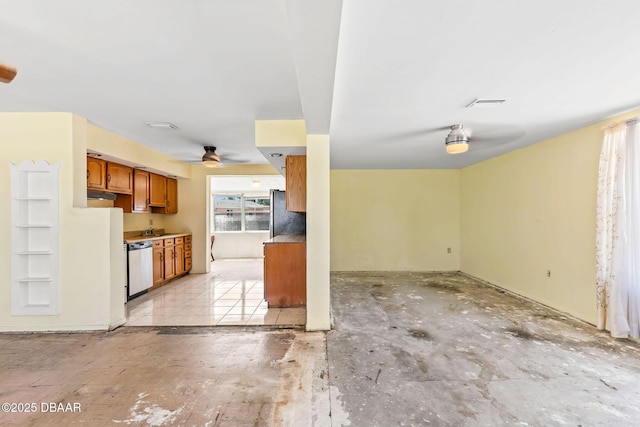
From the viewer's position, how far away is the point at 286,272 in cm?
380

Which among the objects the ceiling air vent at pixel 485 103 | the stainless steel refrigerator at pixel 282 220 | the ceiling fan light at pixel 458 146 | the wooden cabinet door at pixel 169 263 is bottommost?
the wooden cabinet door at pixel 169 263

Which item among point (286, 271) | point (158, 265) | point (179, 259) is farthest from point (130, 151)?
point (286, 271)

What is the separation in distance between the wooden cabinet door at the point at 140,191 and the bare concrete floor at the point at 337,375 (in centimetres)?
235

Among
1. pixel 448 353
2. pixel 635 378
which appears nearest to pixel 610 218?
pixel 635 378

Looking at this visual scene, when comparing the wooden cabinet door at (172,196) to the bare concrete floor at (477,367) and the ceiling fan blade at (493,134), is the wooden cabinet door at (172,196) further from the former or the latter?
the ceiling fan blade at (493,134)

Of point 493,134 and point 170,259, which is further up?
point 493,134

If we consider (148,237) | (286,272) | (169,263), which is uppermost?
(148,237)

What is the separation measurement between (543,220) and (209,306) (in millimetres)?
4747

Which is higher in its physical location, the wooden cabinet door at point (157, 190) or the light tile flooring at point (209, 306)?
the wooden cabinet door at point (157, 190)

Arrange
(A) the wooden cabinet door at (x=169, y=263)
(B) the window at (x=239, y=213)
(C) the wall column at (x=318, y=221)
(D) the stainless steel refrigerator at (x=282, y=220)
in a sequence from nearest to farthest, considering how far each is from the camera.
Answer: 1. (C) the wall column at (x=318, y=221)
2. (A) the wooden cabinet door at (x=169, y=263)
3. (D) the stainless steel refrigerator at (x=282, y=220)
4. (B) the window at (x=239, y=213)

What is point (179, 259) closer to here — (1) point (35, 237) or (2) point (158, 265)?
(2) point (158, 265)

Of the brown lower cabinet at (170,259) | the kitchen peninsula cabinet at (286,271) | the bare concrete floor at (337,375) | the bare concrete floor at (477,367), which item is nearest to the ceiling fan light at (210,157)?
the kitchen peninsula cabinet at (286,271)

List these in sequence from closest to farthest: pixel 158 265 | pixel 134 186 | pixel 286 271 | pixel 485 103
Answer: pixel 485 103
pixel 286 271
pixel 134 186
pixel 158 265

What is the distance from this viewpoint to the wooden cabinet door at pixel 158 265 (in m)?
4.65
